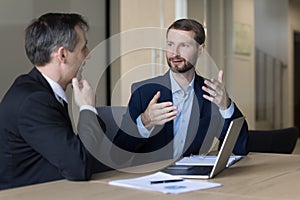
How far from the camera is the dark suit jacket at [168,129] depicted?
7.64ft

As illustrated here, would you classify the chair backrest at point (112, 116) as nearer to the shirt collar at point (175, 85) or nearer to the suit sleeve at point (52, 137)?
Answer: the shirt collar at point (175, 85)

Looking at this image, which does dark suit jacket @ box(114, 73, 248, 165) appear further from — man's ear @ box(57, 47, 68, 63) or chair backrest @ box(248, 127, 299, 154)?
chair backrest @ box(248, 127, 299, 154)

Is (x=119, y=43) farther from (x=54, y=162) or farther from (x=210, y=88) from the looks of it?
(x=54, y=162)

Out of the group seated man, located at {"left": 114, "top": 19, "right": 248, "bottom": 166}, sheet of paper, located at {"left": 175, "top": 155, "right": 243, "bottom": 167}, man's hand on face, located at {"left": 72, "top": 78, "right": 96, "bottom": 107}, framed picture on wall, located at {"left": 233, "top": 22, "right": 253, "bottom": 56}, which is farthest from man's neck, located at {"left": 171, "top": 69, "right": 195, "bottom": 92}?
framed picture on wall, located at {"left": 233, "top": 22, "right": 253, "bottom": 56}

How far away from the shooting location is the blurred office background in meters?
3.65

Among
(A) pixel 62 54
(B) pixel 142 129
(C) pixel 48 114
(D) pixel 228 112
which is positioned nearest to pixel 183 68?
(D) pixel 228 112

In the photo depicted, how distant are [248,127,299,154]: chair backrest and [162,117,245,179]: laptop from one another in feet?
4.17

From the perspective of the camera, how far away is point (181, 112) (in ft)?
8.00

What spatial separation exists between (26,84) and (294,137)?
1955mm

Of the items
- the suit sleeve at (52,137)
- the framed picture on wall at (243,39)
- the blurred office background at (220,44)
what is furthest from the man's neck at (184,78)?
the framed picture on wall at (243,39)

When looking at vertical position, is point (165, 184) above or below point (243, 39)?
below

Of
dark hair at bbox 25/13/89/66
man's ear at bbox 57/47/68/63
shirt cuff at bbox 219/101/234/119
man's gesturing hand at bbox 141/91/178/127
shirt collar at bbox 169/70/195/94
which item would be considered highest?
dark hair at bbox 25/13/89/66

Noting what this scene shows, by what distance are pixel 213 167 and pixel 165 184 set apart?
23cm

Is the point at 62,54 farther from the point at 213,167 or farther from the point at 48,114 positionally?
the point at 213,167
